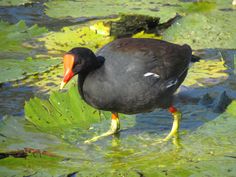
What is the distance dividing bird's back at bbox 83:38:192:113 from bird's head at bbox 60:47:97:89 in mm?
109

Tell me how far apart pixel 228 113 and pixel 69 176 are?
4.81ft

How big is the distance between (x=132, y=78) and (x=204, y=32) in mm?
2216

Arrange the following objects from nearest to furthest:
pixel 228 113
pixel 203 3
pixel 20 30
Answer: pixel 228 113 < pixel 20 30 < pixel 203 3

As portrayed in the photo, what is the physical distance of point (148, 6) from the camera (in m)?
7.30

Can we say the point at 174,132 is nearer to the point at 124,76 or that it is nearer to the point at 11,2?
the point at 124,76

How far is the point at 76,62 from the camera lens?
4207 mm

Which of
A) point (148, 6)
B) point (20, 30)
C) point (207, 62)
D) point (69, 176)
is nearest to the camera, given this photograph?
point (69, 176)

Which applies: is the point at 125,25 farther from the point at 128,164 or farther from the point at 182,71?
the point at 128,164

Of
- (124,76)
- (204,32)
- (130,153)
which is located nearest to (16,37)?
(204,32)

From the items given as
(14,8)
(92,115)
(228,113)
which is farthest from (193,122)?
(14,8)

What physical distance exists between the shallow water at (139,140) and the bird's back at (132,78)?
27 cm

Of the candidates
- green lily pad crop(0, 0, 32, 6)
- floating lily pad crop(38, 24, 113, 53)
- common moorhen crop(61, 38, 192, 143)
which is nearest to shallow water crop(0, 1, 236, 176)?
common moorhen crop(61, 38, 192, 143)

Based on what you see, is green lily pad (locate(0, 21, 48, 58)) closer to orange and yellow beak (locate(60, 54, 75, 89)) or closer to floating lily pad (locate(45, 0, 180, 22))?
floating lily pad (locate(45, 0, 180, 22))

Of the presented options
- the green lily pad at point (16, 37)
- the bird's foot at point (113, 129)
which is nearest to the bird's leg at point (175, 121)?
the bird's foot at point (113, 129)
